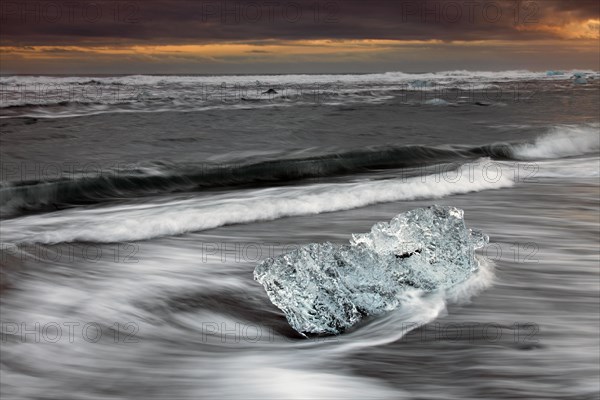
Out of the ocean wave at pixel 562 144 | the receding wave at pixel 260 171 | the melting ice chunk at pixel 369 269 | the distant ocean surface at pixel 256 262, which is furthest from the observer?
the ocean wave at pixel 562 144

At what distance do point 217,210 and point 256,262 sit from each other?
2.17 m

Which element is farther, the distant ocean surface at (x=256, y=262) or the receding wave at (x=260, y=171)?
the receding wave at (x=260, y=171)

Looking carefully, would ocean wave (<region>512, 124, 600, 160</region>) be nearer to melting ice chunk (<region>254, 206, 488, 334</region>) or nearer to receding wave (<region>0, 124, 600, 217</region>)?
receding wave (<region>0, 124, 600, 217</region>)

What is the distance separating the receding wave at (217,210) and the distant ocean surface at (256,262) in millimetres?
36

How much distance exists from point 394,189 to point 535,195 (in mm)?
1889

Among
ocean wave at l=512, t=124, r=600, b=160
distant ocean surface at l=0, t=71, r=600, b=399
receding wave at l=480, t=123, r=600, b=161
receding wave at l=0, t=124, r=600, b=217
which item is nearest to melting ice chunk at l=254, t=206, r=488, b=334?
distant ocean surface at l=0, t=71, r=600, b=399

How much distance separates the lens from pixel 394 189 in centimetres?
852

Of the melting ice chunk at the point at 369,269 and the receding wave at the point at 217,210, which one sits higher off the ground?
the melting ice chunk at the point at 369,269

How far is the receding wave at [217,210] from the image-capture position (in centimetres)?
639

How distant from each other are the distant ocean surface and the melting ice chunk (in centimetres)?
12

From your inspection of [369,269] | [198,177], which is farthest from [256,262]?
[198,177]

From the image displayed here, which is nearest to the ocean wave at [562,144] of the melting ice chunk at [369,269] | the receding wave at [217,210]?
the receding wave at [217,210]

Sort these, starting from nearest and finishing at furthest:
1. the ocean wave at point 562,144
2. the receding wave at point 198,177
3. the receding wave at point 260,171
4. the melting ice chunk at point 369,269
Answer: the melting ice chunk at point 369,269, the receding wave at point 198,177, the receding wave at point 260,171, the ocean wave at point 562,144

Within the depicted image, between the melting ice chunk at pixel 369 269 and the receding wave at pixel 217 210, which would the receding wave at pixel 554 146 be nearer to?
the receding wave at pixel 217 210
